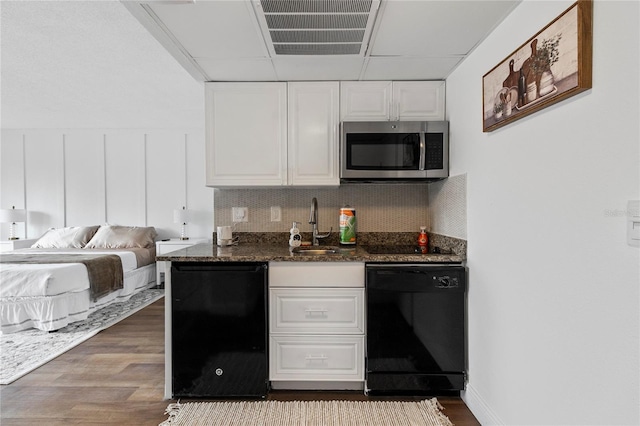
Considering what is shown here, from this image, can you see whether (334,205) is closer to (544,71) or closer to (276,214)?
(276,214)

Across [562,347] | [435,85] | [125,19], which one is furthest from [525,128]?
[125,19]

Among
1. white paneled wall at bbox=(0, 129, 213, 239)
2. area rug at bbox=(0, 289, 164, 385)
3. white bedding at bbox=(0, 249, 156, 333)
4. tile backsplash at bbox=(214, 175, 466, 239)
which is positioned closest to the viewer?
area rug at bbox=(0, 289, 164, 385)

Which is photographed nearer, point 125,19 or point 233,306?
point 233,306

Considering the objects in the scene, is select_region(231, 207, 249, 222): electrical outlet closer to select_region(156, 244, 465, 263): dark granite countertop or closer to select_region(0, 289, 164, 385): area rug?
select_region(156, 244, 465, 263): dark granite countertop

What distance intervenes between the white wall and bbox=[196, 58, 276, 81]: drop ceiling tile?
4.23 ft

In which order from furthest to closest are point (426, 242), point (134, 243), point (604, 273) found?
point (134, 243) → point (426, 242) → point (604, 273)

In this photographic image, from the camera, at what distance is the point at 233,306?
2100 millimetres

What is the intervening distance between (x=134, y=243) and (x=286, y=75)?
12.9 ft

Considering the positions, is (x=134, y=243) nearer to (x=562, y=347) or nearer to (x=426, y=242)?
(x=426, y=242)

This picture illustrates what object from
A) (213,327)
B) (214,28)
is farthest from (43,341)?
(214,28)

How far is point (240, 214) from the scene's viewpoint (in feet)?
9.27

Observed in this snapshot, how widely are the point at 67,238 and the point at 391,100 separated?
5.17m

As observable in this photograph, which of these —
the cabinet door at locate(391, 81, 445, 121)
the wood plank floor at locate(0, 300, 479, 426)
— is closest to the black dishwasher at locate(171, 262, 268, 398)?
the wood plank floor at locate(0, 300, 479, 426)

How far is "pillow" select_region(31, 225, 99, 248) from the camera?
16.9 feet
